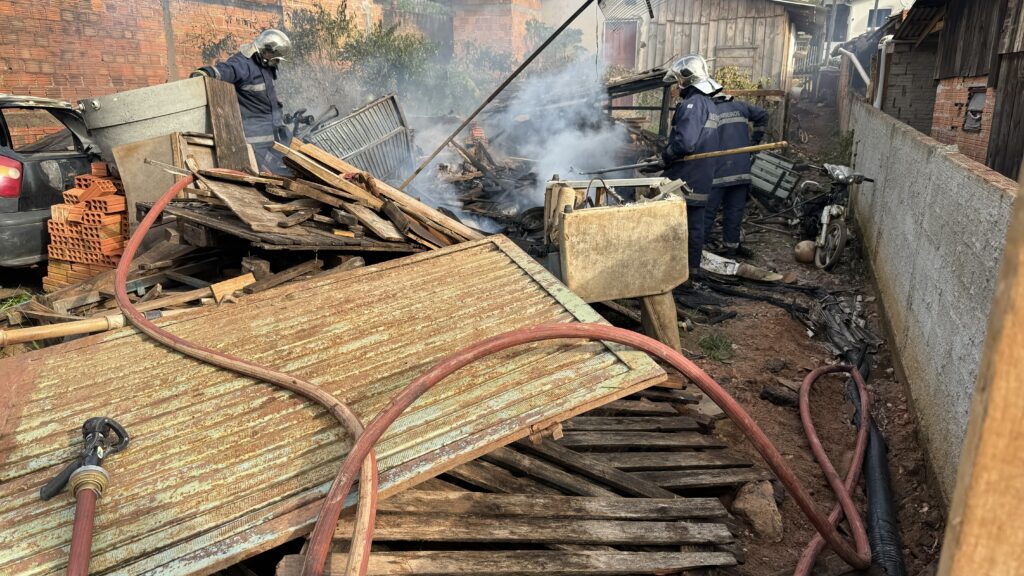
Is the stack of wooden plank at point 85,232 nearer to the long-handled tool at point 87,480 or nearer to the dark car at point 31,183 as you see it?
the dark car at point 31,183

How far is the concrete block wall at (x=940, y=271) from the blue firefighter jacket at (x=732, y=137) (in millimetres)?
1556

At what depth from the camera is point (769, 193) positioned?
10555 mm

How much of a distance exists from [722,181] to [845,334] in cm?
258

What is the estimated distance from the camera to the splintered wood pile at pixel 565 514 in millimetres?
2480

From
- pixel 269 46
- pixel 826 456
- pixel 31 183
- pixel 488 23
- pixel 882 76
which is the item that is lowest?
pixel 826 456

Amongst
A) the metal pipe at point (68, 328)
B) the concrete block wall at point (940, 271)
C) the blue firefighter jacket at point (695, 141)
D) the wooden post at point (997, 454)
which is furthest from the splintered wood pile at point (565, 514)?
the blue firefighter jacket at point (695, 141)

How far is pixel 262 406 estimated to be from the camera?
2777 mm

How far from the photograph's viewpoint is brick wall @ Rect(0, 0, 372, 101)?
10453mm

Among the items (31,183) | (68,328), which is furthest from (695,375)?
(31,183)

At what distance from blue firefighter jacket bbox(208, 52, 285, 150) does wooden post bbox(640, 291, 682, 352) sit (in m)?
5.25

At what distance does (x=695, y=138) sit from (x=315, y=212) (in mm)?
4251

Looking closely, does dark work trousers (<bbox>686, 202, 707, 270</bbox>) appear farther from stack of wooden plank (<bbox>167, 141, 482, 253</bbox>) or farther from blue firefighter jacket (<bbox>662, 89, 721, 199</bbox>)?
stack of wooden plank (<bbox>167, 141, 482, 253</bbox>)

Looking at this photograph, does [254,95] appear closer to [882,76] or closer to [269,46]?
[269,46]

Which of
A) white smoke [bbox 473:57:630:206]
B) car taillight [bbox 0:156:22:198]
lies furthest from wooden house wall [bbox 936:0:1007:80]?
car taillight [bbox 0:156:22:198]
